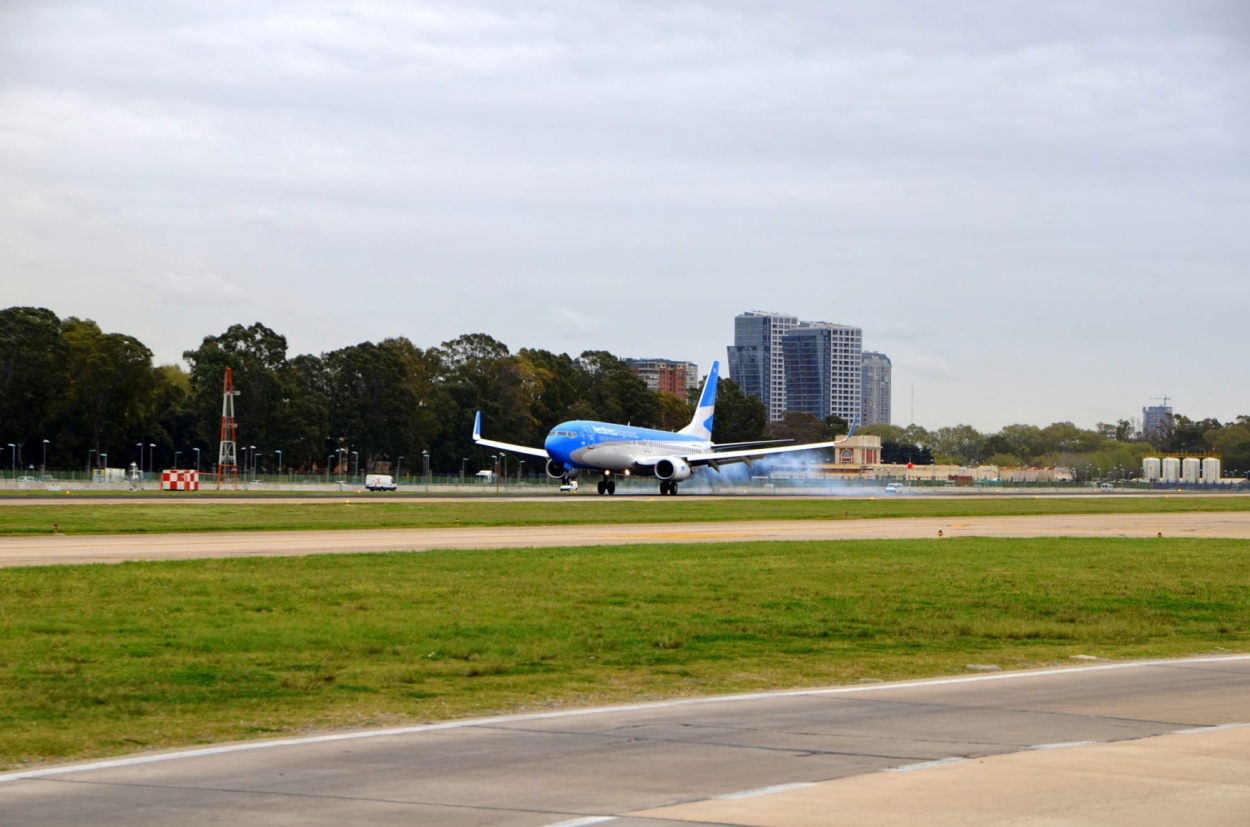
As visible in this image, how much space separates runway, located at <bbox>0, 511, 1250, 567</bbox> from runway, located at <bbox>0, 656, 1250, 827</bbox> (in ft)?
65.4

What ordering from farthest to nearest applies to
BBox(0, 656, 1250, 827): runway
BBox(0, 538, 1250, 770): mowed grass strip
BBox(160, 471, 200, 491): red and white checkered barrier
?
BBox(160, 471, 200, 491): red and white checkered barrier < BBox(0, 538, 1250, 770): mowed grass strip < BBox(0, 656, 1250, 827): runway

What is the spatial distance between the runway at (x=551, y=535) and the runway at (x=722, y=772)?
1993cm

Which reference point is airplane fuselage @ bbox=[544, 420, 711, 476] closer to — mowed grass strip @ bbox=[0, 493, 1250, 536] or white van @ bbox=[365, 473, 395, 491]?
mowed grass strip @ bbox=[0, 493, 1250, 536]

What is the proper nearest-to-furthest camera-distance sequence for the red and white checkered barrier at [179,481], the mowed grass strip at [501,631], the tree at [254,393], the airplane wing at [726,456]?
1. the mowed grass strip at [501,631]
2. the red and white checkered barrier at [179,481]
3. the airplane wing at [726,456]
4. the tree at [254,393]

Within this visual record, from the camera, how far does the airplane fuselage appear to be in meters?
90.5

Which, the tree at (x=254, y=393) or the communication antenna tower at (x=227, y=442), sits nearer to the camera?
the communication antenna tower at (x=227, y=442)

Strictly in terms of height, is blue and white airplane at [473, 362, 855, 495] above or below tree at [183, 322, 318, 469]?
below

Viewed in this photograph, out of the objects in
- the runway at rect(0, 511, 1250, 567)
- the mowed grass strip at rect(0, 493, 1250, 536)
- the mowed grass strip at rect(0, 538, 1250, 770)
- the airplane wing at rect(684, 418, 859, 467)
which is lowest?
the mowed grass strip at rect(0, 538, 1250, 770)

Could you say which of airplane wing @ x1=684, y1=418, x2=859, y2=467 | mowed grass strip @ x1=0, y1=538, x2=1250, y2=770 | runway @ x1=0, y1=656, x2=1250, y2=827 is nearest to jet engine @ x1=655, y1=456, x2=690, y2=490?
airplane wing @ x1=684, y1=418, x2=859, y2=467

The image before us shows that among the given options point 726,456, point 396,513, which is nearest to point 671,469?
point 726,456

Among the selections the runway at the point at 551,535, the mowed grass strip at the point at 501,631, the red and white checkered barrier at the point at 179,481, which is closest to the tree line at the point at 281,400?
the red and white checkered barrier at the point at 179,481

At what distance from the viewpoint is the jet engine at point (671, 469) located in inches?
3708

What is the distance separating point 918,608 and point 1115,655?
5.35m

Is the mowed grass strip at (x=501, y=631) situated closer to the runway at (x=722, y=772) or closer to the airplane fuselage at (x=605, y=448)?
the runway at (x=722, y=772)
